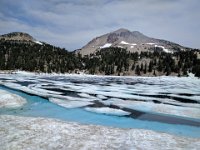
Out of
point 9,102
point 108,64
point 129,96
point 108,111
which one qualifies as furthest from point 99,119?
point 108,64

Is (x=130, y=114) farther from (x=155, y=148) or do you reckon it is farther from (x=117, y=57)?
(x=117, y=57)

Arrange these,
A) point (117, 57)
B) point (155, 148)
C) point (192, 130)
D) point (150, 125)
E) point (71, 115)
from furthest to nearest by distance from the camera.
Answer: point (117, 57)
point (71, 115)
point (150, 125)
point (192, 130)
point (155, 148)

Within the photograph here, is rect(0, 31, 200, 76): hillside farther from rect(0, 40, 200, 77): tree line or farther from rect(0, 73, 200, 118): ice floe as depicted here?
rect(0, 73, 200, 118): ice floe

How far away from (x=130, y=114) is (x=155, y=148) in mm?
11797

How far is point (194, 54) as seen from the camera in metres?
161

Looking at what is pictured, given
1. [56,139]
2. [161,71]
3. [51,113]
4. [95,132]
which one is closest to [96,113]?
[51,113]

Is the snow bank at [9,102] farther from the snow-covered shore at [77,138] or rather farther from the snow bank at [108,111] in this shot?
the snow-covered shore at [77,138]

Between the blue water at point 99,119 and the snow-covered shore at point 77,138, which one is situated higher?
the snow-covered shore at point 77,138

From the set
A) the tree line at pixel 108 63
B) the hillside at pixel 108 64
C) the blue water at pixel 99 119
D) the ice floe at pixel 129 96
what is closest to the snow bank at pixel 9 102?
the blue water at pixel 99 119

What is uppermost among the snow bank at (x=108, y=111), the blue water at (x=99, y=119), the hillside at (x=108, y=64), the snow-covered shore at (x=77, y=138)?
the hillside at (x=108, y=64)

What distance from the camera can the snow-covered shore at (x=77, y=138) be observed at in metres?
13.6

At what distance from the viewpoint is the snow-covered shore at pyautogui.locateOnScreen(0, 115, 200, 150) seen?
13.6 meters

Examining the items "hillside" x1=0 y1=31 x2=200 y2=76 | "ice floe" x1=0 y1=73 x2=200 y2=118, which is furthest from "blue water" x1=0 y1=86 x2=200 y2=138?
"hillside" x1=0 y1=31 x2=200 y2=76

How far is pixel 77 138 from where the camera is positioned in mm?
14922
